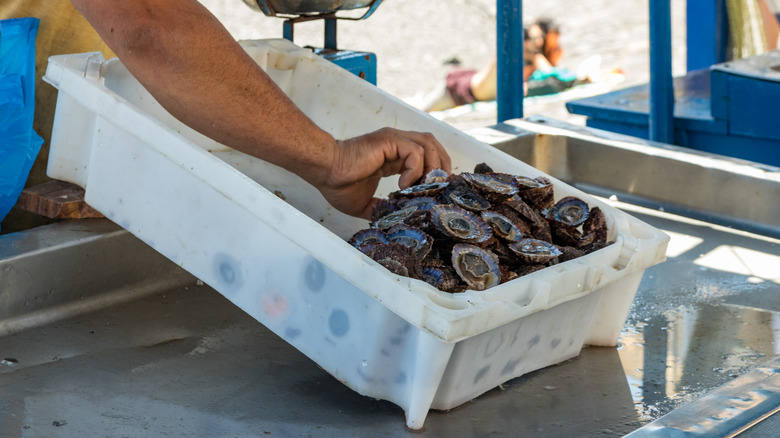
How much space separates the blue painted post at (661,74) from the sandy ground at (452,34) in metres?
3.87

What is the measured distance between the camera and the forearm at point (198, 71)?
144 cm

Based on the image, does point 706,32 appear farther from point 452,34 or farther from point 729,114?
point 452,34

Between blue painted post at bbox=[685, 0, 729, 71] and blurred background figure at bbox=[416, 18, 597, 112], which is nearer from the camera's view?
blue painted post at bbox=[685, 0, 729, 71]

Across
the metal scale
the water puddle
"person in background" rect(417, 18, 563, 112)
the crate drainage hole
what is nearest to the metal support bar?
the metal scale

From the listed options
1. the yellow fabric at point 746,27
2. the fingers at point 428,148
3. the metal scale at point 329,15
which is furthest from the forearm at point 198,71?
the yellow fabric at point 746,27

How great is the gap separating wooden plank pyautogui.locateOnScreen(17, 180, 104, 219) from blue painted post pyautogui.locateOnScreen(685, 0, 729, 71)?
3.14 meters

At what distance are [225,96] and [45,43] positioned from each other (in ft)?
2.83

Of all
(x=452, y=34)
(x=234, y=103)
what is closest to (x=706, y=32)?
(x=234, y=103)

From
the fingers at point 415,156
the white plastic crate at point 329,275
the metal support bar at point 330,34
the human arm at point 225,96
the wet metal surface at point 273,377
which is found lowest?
the wet metal surface at point 273,377

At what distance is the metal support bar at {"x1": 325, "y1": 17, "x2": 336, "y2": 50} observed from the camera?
222 centimetres

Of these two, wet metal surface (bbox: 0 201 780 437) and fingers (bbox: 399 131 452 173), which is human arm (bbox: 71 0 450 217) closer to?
fingers (bbox: 399 131 452 173)

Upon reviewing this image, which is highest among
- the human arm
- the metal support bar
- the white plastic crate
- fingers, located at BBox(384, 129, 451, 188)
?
the metal support bar

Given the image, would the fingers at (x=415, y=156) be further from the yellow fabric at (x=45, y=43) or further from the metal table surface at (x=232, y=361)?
the yellow fabric at (x=45, y=43)

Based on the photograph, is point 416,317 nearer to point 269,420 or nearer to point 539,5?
point 269,420
